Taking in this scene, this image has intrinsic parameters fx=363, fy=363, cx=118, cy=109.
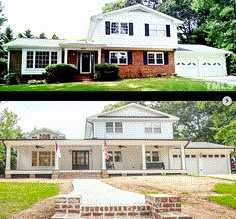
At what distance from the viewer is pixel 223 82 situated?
2928 mm

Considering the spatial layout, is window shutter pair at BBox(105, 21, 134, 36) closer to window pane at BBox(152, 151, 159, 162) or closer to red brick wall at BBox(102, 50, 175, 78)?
red brick wall at BBox(102, 50, 175, 78)

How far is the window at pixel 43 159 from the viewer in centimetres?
283

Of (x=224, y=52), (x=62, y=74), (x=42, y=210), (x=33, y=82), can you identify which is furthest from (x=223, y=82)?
(x=42, y=210)

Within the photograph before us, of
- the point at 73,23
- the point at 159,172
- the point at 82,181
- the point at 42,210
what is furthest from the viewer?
the point at 159,172

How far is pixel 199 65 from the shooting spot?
3.01 m

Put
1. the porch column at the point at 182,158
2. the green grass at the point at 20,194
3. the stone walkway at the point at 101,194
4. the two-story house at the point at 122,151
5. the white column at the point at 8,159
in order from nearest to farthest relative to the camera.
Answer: the green grass at the point at 20,194
the stone walkway at the point at 101,194
the white column at the point at 8,159
the two-story house at the point at 122,151
the porch column at the point at 182,158

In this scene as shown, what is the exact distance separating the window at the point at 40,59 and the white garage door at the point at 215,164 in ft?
4.80

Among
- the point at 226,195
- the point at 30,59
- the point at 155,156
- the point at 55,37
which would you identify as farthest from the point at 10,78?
the point at 226,195

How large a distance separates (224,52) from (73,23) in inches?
49.2

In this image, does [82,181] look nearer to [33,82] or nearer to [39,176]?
[39,176]

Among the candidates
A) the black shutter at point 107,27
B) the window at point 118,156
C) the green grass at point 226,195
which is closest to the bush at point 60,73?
the black shutter at point 107,27

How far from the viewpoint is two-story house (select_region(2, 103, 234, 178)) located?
2.82 metres

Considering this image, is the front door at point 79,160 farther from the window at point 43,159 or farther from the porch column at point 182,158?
the porch column at point 182,158

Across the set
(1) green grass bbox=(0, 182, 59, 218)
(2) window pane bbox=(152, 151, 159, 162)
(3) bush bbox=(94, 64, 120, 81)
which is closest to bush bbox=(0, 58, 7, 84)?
(3) bush bbox=(94, 64, 120, 81)
